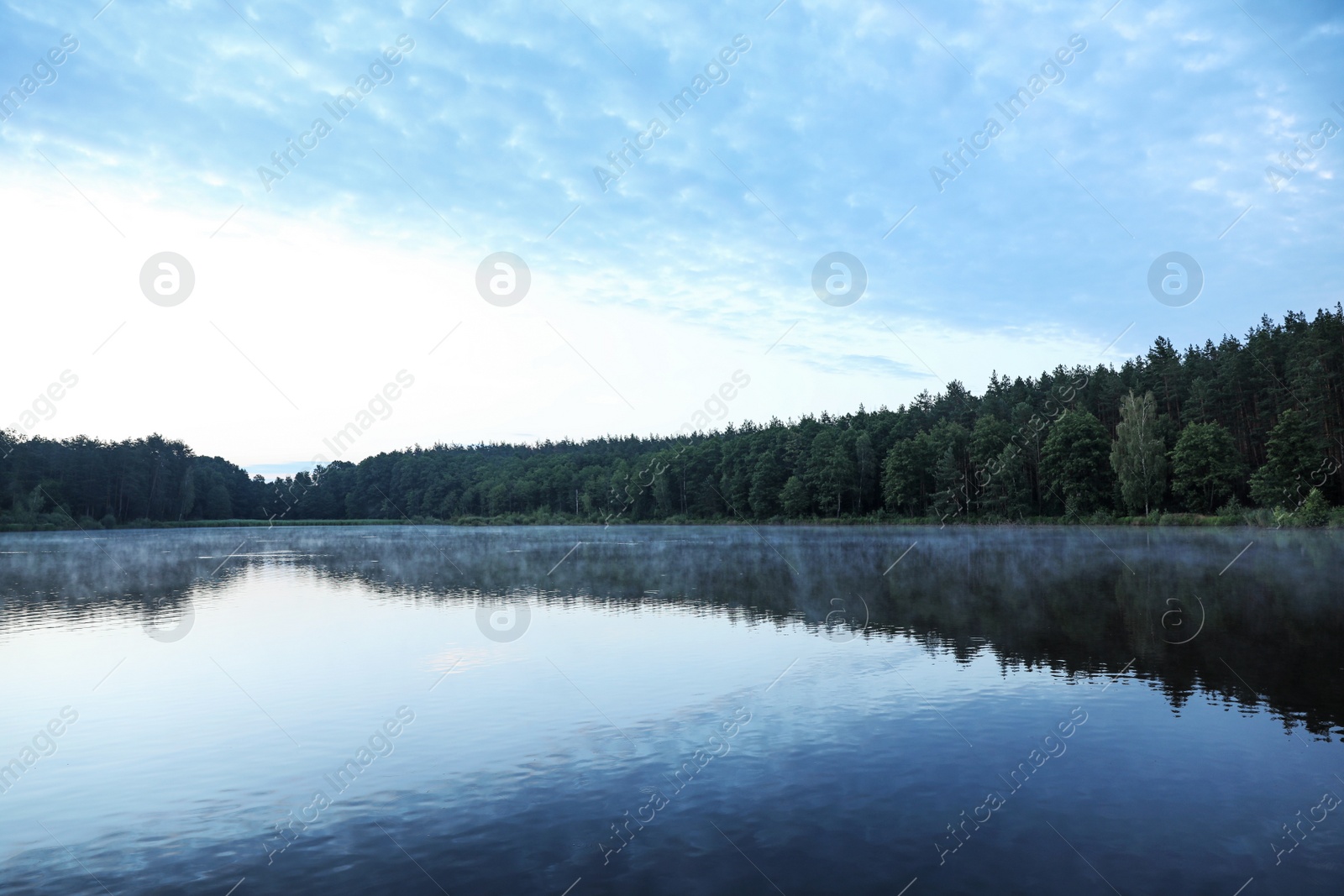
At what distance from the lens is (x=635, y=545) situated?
94.8 m

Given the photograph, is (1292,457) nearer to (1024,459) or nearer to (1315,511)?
(1315,511)

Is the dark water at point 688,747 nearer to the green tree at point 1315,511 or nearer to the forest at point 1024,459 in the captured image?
the green tree at point 1315,511

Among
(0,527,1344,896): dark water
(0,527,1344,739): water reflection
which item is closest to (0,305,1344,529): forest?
(0,527,1344,739): water reflection

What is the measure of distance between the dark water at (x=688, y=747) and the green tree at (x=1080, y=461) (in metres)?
83.7

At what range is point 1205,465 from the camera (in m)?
101

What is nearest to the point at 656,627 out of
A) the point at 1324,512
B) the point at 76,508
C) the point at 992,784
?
the point at 992,784

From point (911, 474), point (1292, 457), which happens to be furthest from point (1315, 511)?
point (911, 474)

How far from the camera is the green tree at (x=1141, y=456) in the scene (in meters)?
104

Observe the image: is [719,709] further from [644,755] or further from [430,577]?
[430,577]

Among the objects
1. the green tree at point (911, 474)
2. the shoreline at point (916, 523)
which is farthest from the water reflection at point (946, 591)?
the green tree at point (911, 474)

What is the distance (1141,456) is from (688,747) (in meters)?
107

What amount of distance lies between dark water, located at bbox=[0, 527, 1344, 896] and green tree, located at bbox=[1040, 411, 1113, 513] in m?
83.7

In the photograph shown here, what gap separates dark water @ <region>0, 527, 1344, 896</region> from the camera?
1123 centimetres

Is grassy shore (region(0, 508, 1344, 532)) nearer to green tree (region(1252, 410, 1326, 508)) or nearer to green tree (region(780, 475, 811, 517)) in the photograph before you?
green tree (region(780, 475, 811, 517))
